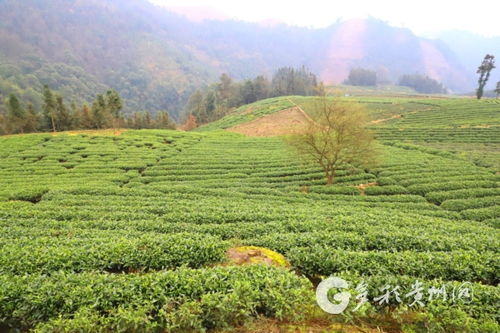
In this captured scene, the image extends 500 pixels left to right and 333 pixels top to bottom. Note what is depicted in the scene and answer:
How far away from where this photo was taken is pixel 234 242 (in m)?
10.0

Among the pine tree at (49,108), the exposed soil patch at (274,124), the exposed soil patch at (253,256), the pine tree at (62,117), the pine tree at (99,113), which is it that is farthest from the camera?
the exposed soil patch at (274,124)

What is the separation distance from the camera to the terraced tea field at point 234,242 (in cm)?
543

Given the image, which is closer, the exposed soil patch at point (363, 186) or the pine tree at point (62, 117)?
the exposed soil patch at point (363, 186)

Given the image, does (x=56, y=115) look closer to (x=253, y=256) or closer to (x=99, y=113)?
(x=99, y=113)

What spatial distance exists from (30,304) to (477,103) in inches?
3755

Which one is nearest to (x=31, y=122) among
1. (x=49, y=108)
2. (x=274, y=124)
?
(x=49, y=108)

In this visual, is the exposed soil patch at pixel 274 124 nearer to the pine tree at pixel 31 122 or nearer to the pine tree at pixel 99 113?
the pine tree at pixel 99 113

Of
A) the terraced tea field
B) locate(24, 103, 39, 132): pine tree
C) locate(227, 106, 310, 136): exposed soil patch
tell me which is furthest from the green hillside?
locate(24, 103, 39, 132): pine tree

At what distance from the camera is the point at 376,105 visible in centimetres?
8056

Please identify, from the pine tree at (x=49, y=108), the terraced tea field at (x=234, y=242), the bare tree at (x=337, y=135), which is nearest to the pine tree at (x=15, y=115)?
the pine tree at (x=49, y=108)

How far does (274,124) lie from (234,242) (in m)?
58.6

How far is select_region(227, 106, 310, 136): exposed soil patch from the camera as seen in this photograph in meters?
60.3

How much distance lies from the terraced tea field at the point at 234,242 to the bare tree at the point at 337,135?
2.64 m

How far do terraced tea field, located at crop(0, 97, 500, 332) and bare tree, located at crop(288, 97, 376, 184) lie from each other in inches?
104
